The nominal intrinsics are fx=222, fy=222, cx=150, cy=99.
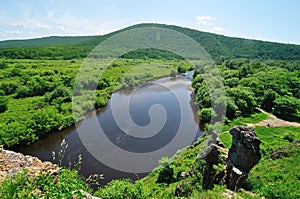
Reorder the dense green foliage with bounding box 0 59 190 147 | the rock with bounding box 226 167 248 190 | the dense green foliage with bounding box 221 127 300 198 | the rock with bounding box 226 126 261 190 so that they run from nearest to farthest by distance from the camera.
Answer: the dense green foliage with bounding box 221 127 300 198, the rock with bounding box 226 167 248 190, the rock with bounding box 226 126 261 190, the dense green foliage with bounding box 0 59 190 147

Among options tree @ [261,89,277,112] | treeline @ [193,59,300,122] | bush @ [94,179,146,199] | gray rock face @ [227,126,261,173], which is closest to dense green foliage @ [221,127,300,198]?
gray rock face @ [227,126,261,173]

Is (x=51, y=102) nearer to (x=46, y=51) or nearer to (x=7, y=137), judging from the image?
(x=7, y=137)

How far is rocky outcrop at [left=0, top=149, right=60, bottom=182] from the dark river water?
10934 mm

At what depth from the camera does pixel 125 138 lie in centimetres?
2322

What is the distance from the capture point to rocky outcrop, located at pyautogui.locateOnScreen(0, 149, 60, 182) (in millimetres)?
5647

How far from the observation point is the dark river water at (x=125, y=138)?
18.6 meters

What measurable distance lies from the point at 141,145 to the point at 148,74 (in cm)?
3773

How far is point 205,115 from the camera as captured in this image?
2836 cm

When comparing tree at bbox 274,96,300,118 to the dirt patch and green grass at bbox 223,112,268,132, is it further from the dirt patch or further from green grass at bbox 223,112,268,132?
green grass at bbox 223,112,268,132

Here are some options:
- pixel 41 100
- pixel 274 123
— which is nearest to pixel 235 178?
pixel 274 123

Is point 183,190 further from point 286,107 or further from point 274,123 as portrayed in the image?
point 286,107

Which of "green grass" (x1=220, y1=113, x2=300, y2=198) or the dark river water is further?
the dark river water

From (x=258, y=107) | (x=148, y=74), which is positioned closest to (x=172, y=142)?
(x=258, y=107)

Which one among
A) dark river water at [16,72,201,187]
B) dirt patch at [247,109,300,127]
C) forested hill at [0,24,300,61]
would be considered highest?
forested hill at [0,24,300,61]
